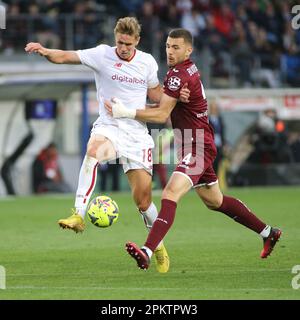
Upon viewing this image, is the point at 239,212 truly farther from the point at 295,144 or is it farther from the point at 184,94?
the point at 295,144

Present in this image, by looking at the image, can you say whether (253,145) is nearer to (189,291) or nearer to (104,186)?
(104,186)

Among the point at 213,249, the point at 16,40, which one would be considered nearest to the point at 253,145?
Result: the point at 16,40

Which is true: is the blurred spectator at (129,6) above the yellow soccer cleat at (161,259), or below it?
above

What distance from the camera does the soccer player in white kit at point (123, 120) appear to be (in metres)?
11.3

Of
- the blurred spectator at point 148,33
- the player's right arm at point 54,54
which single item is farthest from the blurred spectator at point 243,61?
the player's right arm at point 54,54

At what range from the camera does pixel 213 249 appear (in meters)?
13.2

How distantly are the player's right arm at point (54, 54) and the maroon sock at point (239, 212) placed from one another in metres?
2.27

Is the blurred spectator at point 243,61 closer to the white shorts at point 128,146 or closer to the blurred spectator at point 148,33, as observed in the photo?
the blurred spectator at point 148,33

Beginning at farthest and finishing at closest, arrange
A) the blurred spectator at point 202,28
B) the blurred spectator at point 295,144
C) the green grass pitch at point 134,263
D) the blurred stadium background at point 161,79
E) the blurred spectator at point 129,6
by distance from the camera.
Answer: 1. the blurred spectator at point 129,6
2. the blurred spectator at point 295,144
3. the blurred spectator at point 202,28
4. the blurred stadium background at point 161,79
5. the green grass pitch at point 134,263

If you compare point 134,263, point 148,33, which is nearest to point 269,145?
point 148,33

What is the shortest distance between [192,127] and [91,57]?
1434 mm

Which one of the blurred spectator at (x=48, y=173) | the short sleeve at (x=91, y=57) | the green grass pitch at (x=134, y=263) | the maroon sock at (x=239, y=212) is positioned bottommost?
the blurred spectator at (x=48, y=173)

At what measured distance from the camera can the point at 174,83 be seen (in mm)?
10797

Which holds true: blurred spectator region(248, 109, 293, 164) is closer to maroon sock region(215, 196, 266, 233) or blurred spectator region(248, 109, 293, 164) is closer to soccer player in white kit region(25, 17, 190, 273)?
maroon sock region(215, 196, 266, 233)
